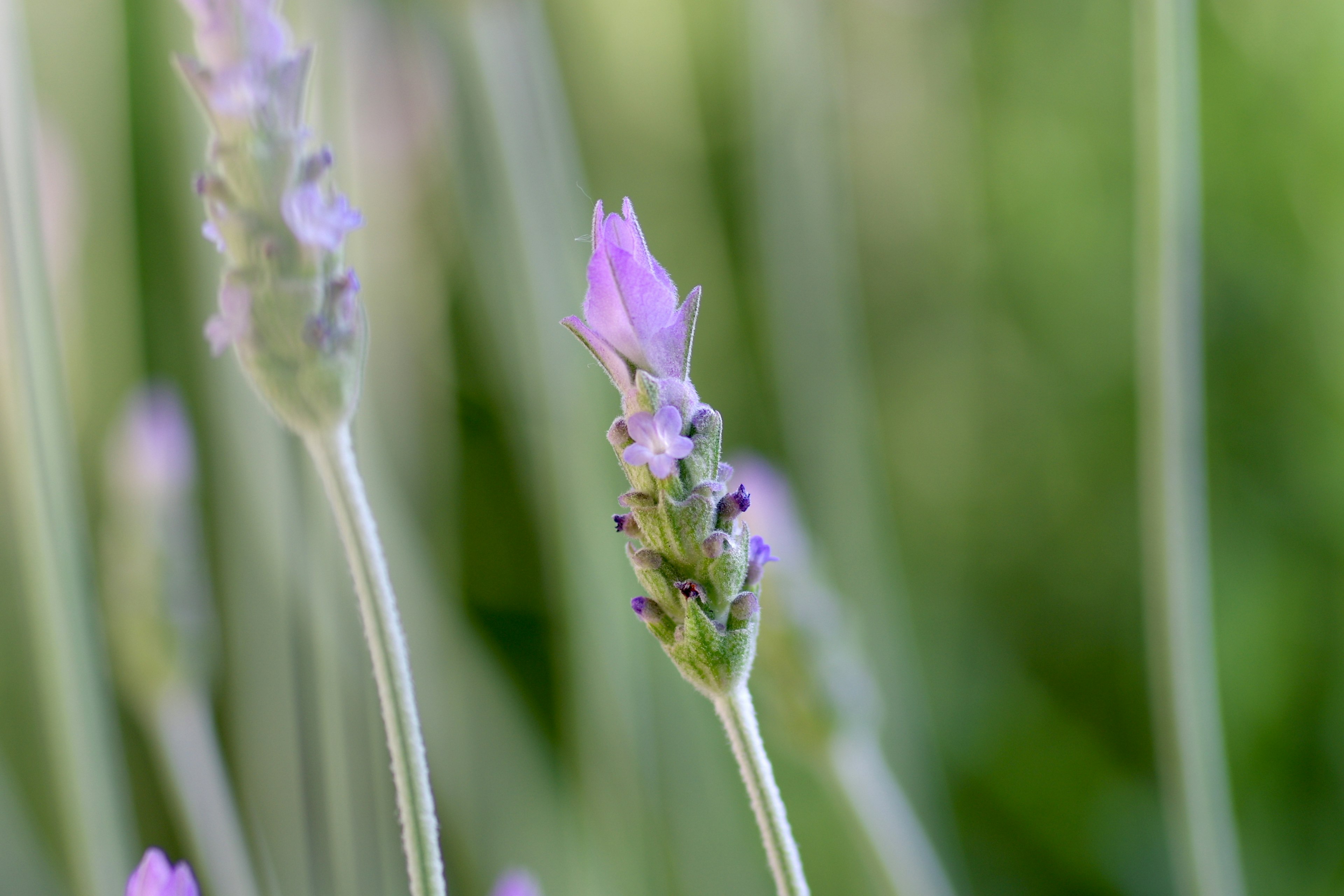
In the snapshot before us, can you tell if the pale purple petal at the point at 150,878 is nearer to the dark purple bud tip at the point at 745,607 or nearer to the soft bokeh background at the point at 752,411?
the dark purple bud tip at the point at 745,607

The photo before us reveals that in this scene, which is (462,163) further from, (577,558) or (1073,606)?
(1073,606)

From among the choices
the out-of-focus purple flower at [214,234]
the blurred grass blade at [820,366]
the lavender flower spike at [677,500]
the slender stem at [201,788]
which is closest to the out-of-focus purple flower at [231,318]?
the out-of-focus purple flower at [214,234]

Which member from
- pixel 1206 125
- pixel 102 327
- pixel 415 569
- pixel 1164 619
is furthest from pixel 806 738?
pixel 102 327

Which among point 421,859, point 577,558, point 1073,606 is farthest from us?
point 1073,606

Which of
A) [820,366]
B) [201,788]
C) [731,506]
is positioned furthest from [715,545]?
[820,366]

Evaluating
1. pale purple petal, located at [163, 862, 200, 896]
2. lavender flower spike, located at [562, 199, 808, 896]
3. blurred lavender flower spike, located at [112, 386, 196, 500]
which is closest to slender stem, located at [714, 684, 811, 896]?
lavender flower spike, located at [562, 199, 808, 896]

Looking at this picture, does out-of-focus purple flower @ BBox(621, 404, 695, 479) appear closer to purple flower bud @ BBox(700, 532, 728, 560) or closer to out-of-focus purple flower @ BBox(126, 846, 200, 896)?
purple flower bud @ BBox(700, 532, 728, 560)
